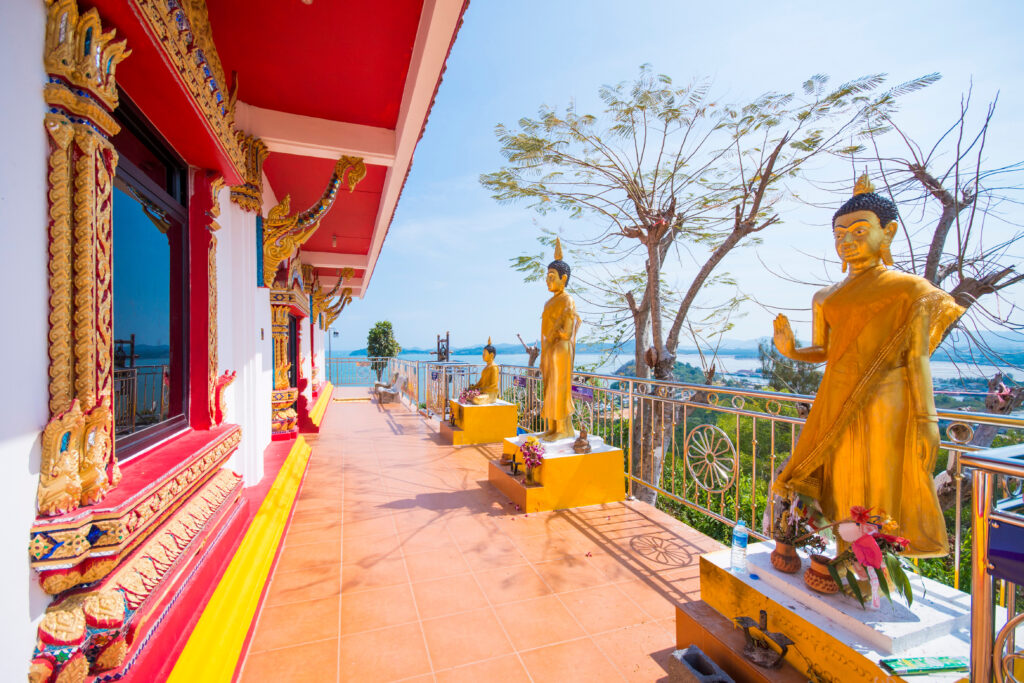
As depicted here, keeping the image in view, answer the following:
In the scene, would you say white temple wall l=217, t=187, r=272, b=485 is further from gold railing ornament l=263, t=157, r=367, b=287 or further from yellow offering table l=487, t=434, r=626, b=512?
yellow offering table l=487, t=434, r=626, b=512

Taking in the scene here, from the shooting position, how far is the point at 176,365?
255 cm

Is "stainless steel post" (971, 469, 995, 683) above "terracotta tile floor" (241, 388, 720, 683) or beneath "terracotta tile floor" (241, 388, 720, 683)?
above

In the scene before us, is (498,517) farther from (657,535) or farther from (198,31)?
(198,31)

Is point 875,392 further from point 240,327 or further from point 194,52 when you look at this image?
point 240,327

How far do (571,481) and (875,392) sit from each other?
2.75 meters

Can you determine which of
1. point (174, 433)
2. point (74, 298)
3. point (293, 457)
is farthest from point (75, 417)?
point (293, 457)

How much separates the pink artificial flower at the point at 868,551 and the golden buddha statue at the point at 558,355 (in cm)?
297

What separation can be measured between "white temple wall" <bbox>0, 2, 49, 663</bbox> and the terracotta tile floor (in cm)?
126

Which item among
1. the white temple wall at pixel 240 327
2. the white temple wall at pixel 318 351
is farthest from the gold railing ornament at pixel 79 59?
the white temple wall at pixel 318 351

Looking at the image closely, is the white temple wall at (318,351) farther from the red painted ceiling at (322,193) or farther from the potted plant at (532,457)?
the potted plant at (532,457)

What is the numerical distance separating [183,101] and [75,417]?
1.56 m

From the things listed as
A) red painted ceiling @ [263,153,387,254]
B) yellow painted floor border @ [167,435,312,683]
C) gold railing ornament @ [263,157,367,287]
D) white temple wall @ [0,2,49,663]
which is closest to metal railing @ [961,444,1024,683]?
white temple wall @ [0,2,49,663]

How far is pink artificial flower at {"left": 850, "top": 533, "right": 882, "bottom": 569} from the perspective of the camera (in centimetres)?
151

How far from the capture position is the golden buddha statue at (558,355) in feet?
14.6
